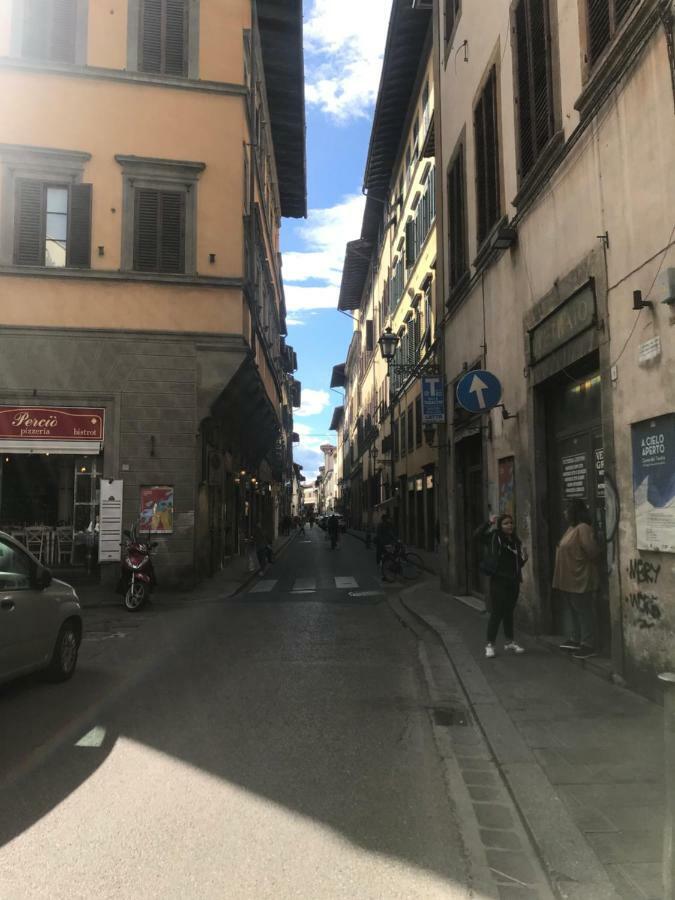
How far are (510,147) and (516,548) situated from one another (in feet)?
19.4

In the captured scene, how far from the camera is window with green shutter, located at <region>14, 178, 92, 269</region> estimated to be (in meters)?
15.9

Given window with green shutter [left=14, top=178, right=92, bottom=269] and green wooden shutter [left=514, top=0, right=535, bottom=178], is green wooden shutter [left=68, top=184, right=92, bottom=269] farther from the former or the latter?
green wooden shutter [left=514, top=0, right=535, bottom=178]

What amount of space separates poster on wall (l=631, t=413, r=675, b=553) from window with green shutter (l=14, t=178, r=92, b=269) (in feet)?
43.8

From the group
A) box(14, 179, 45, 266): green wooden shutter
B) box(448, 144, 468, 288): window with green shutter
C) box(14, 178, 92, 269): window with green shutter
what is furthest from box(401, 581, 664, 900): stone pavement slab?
box(14, 179, 45, 266): green wooden shutter

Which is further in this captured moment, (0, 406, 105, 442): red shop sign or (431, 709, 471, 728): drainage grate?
(0, 406, 105, 442): red shop sign

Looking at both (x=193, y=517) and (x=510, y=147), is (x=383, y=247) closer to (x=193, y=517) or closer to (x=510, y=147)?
(x=193, y=517)

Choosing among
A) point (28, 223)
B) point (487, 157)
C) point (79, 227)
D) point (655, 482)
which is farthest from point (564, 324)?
point (28, 223)

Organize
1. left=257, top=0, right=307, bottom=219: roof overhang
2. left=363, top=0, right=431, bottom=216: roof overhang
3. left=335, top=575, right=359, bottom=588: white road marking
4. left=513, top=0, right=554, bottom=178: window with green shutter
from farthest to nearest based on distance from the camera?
left=257, top=0, right=307, bottom=219: roof overhang → left=363, top=0, right=431, bottom=216: roof overhang → left=335, top=575, right=359, bottom=588: white road marking → left=513, top=0, right=554, bottom=178: window with green shutter

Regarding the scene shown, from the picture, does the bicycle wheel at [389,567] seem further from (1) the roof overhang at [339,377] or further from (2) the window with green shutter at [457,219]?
(1) the roof overhang at [339,377]

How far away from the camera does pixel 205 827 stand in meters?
3.87

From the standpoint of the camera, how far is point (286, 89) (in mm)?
25875

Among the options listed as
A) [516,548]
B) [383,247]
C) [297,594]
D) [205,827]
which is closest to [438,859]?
[205,827]

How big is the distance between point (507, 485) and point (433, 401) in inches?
175

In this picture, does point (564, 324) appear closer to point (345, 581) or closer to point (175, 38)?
point (345, 581)
